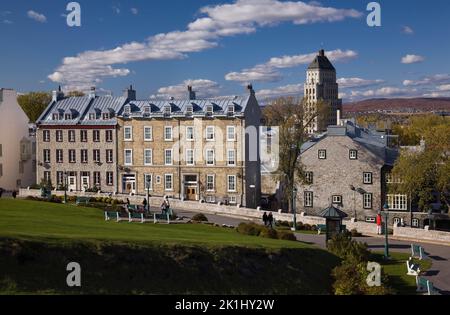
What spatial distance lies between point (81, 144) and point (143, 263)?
162 ft

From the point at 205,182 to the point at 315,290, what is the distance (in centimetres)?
4092

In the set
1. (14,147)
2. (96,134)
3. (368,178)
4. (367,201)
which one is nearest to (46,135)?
(14,147)

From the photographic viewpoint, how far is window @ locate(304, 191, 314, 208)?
64375 millimetres

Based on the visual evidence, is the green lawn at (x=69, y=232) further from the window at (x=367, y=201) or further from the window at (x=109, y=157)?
the window at (x=109, y=157)

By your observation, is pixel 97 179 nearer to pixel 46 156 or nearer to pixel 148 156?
pixel 148 156

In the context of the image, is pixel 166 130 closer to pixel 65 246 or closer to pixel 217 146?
pixel 217 146

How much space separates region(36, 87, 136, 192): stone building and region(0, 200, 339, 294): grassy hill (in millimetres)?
39652

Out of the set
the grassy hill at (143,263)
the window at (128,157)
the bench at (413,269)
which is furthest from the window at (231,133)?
the grassy hill at (143,263)

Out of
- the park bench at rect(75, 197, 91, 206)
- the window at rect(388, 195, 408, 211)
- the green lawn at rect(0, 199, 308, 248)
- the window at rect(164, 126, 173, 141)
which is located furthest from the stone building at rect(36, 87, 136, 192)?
the green lawn at rect(0, 199, 308, 248)

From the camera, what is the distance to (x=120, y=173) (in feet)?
231

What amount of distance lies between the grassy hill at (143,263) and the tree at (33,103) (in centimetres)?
7588

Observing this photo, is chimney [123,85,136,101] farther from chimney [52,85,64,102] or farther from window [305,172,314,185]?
window [305,172,314,185]

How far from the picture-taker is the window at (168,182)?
226ft

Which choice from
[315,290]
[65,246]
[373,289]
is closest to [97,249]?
[65,246]
